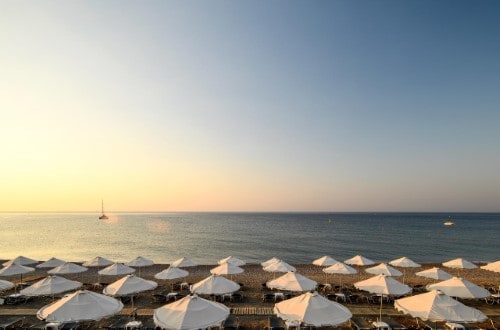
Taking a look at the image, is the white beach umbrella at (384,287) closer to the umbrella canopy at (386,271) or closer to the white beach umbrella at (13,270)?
the umbrella canopy at (386,271)

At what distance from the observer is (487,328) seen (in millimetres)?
13297

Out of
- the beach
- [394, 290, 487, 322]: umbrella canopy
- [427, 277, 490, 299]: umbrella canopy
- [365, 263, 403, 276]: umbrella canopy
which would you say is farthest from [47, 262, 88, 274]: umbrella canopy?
[427, 277, 490, 299]: umbrella canopy

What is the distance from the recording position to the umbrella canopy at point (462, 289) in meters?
13.6

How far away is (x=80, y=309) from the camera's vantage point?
10.7 m

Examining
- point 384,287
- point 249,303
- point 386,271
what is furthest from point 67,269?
point 386,271

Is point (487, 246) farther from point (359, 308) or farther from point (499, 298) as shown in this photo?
point (359, 308)

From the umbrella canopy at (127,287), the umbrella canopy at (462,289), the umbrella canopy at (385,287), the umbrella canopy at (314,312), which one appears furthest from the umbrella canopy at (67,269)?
the umbrella canopy at (462,289)

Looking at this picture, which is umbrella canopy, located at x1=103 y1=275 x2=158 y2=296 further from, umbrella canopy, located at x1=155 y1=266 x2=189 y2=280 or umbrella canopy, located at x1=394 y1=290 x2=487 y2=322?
umbrella canopy, located at x1=394 y1=290 x2=487 y2=322

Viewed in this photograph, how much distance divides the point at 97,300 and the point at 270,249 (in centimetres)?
4839

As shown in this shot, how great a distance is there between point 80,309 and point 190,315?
416 cm

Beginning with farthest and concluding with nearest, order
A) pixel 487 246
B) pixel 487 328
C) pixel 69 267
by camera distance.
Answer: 1. pixel 487 246
2. pixel 69 267
3. pixel 487 328

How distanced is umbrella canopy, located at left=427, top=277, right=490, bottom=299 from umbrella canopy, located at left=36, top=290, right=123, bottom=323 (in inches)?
567

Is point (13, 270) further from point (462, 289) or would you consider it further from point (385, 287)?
point (462, 289)

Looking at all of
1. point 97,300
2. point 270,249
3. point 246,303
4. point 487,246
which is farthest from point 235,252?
point 487,246
